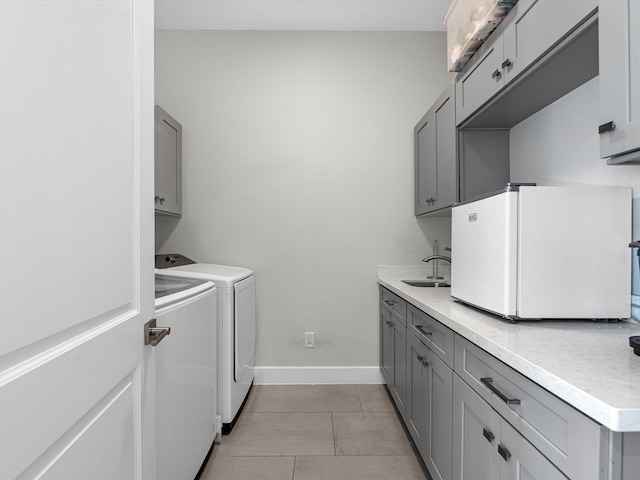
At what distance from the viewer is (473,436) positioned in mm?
1147

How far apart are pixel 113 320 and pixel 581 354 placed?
1087mm

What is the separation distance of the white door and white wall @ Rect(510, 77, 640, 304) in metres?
1.37

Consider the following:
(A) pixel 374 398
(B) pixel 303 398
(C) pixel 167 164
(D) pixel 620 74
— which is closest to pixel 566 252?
(D) pixel 620 74

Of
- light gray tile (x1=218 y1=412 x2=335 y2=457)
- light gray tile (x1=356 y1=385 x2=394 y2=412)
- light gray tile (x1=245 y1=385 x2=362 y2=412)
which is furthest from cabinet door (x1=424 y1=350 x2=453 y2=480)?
light gray tile (x1=245 y1=385 x2=362 y2=412)

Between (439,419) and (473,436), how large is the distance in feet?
1.16

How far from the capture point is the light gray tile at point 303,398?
2.49 meters

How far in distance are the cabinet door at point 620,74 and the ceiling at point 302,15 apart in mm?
2001

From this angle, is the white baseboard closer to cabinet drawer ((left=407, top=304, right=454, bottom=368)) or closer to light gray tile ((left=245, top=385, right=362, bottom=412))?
light gray tile ((left=245, top=385, right=362, bottom=412))

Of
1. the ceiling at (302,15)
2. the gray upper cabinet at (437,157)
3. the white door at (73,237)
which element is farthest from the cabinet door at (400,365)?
the ceiling at (302,15)

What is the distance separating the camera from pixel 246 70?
A: 2.96m

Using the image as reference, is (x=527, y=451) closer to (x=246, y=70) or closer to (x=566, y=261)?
(x=566, y=261)

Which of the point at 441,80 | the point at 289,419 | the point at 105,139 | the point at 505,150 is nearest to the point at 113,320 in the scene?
the point at 105,139

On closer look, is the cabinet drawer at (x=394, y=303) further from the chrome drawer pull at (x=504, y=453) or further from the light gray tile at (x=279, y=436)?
the chrome drawer pull at (x=504, y=453)

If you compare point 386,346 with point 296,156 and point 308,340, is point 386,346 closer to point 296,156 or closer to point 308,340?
point 308,340
